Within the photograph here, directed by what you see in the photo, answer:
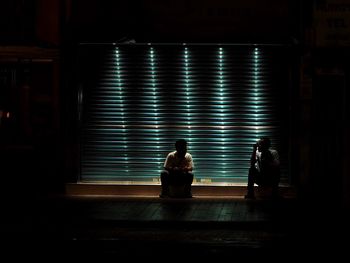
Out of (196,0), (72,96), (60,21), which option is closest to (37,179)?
(72,96)

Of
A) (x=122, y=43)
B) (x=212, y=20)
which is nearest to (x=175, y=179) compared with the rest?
(x=122, y=43)

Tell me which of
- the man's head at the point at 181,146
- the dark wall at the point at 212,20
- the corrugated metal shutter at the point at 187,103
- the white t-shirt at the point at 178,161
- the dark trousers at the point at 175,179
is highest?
the dark wall at the point at 212,20

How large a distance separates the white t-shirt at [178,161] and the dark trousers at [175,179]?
155mm

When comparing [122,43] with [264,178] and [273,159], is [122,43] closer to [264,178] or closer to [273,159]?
[273,159]

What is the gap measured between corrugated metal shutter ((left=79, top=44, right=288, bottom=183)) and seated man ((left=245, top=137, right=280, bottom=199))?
0.63 m

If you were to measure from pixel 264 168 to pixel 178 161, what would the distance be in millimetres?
1841

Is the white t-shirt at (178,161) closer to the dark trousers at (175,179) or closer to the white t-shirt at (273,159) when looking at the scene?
the dark trousers at (175,179)

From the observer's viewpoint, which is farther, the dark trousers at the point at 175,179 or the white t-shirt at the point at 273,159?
the dark trousers at the point at 175,179

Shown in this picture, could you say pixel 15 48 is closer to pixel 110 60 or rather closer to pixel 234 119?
pixel 110 60

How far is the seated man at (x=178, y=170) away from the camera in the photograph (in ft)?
57.8

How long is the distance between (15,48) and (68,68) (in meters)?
1.22

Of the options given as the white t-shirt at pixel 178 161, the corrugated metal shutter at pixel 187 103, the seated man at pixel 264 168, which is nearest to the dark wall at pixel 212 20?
the corrugated metal shutter at pixel 187 103

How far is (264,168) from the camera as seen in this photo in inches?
684

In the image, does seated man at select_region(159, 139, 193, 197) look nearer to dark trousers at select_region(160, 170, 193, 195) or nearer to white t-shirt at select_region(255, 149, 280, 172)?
dark trousers at select_region(160, 170, 193, 195)
